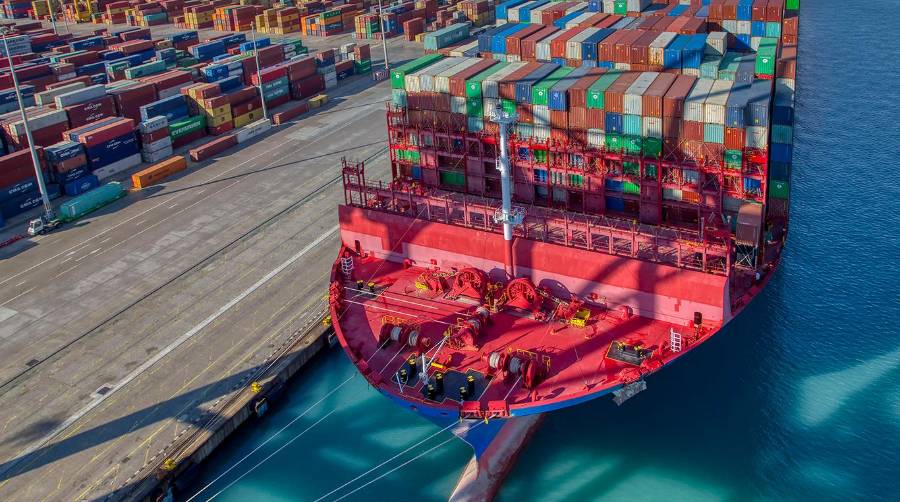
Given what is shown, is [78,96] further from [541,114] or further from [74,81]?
[541,114]

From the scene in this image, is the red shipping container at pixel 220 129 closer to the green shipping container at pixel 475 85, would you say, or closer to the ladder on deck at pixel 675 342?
the green shipping container at pixel 475 85

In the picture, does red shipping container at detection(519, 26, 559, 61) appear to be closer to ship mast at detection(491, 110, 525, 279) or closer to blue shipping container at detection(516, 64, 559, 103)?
blue shipping container at detection(516, 64, 559, 103)

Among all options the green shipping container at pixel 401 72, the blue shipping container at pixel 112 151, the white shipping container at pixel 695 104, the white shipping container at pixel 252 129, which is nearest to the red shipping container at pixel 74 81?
the blue shipping container at pixel 112 151

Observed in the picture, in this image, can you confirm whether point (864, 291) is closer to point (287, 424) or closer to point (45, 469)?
point (287, 424)

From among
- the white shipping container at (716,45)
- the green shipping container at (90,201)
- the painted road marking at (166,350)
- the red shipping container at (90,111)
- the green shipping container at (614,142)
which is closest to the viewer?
the painted road marking at (166,350)

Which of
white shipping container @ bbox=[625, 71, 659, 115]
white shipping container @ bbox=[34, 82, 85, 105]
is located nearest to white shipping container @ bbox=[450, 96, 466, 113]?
white shipping container @ bbox=[625, 71, 659, 115]

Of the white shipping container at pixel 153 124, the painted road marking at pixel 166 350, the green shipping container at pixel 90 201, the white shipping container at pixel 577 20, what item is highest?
the white shipping container at pixel 577 20

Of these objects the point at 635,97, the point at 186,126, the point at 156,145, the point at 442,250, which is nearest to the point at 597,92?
the point at 635,97
